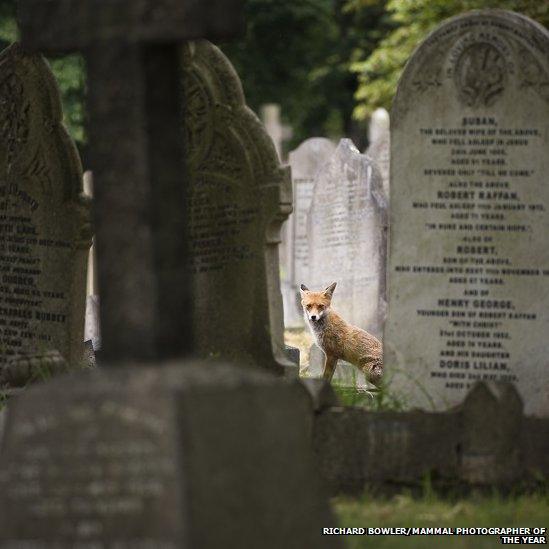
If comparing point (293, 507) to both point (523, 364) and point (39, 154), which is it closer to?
point (523, 364)

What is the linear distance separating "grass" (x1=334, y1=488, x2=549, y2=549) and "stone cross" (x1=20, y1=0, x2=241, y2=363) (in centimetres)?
199

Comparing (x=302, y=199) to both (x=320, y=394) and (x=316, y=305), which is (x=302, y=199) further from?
(x=320, y=394)


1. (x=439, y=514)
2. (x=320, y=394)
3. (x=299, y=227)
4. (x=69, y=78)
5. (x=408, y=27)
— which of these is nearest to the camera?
(x=439, y=514)

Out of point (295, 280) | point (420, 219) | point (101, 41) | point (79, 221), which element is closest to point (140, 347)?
point (101, 41)

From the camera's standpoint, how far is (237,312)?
399 inches

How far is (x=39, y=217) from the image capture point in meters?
10.5

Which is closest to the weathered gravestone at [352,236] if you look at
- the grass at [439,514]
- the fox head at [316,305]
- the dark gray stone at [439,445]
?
the fox head at [316,305]

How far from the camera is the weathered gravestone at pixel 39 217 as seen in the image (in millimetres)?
10391

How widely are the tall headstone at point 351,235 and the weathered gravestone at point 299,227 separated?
1.60 meters

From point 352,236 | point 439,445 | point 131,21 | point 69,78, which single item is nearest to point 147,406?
point 131,21

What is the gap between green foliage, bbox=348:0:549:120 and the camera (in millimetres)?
24453

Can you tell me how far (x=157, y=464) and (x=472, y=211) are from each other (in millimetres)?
4453

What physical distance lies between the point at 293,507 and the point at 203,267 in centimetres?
472

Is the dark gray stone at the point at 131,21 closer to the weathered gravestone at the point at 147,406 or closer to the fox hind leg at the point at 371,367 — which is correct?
the weathered gravestone at the point at 147,406
